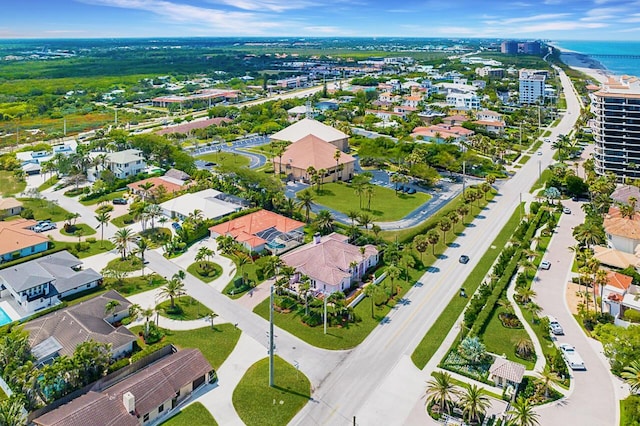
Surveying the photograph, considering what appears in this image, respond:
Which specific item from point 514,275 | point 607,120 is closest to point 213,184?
point 514,275

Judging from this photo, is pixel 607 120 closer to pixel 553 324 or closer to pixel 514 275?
pixel 514 275

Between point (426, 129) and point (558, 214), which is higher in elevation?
point (426, 129)

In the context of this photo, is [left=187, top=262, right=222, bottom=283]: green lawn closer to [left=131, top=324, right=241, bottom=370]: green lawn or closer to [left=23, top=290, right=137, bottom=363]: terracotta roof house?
[left=131, top=324, right=241, bottom=370]: green lawn

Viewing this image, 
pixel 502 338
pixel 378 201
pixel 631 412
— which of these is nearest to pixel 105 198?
pixel 378 201

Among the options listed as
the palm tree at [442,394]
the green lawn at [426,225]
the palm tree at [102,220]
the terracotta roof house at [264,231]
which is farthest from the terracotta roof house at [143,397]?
the green lawn at [426,225]

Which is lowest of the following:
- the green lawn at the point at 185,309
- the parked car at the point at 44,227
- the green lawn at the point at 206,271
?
the green lawn at the point at 185,309

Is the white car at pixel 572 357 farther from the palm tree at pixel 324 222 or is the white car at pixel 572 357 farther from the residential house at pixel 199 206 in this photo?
the residential house at pixel 199 206
